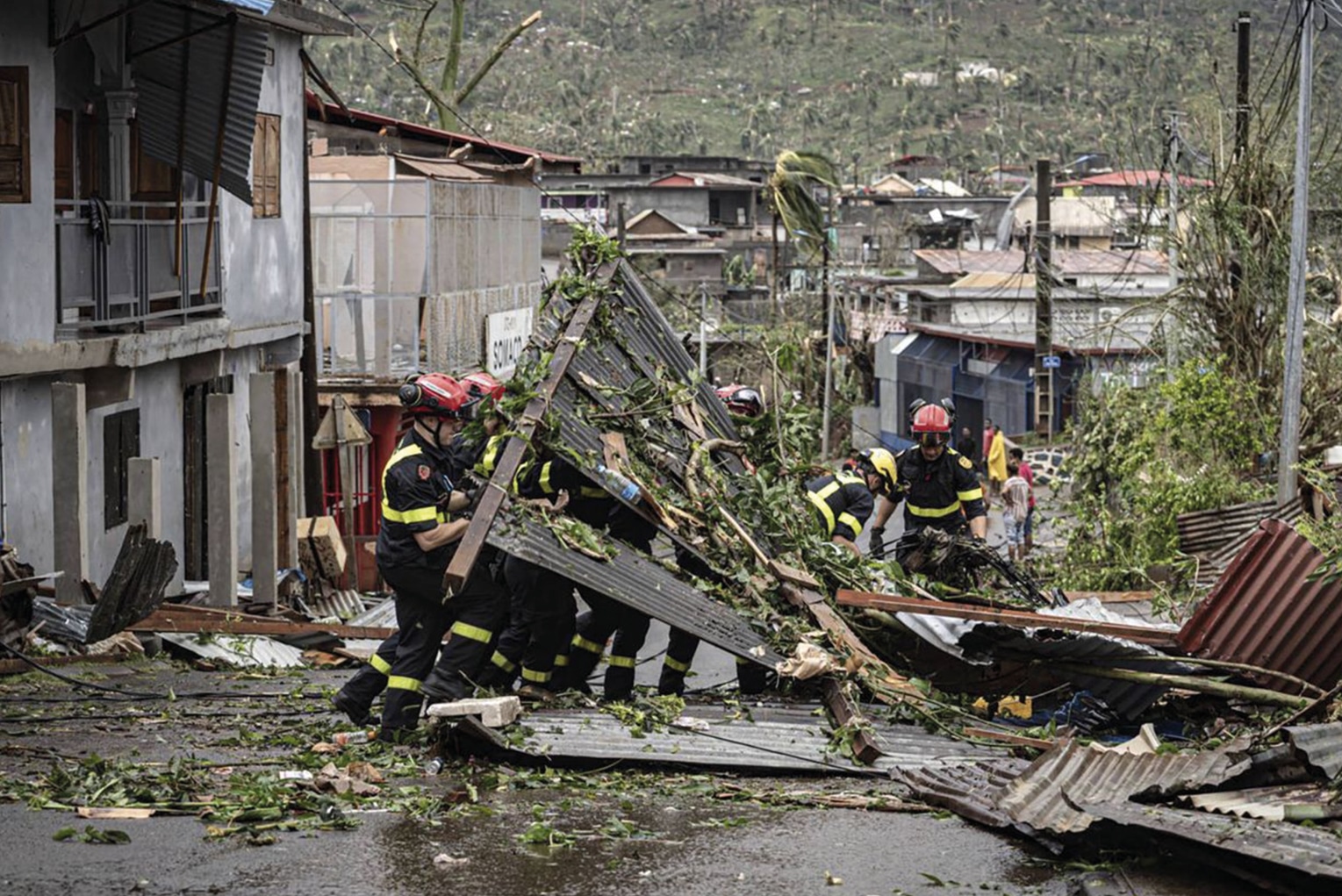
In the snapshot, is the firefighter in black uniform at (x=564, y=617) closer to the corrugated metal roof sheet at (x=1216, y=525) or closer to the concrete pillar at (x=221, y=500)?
the concrete pillar at (x=221, y=500)

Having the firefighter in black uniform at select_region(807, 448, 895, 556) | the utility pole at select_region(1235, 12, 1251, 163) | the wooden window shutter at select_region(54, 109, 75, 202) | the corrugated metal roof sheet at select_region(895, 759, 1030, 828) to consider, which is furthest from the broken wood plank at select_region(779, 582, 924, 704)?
the utility pole at select_region(1235, 12, 1251, 163)

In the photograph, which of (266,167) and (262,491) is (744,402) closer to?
(262,491)

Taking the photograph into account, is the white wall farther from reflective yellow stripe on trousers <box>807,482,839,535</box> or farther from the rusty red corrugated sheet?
the rusty red corrugated sheet

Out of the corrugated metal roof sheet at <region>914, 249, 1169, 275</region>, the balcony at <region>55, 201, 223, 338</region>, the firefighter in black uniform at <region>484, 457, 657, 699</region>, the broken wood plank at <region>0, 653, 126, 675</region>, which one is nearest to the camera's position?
the firefighter in black uniform at <region>484, 457, 657, 699</region>

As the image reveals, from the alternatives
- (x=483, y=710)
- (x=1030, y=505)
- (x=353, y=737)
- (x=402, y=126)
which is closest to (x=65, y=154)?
(x=353, y=737)

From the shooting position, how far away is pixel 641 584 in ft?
30.0

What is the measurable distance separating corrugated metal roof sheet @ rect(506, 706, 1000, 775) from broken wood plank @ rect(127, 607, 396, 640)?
5.02m

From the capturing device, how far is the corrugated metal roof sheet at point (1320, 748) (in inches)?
254

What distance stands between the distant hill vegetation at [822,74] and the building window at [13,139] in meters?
64.3

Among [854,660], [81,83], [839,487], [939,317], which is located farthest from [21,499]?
[939,317]

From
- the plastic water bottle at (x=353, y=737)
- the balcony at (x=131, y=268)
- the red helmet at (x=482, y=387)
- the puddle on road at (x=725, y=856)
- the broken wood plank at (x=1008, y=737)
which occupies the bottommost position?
the plastic water bottle at (x=353, y=737)

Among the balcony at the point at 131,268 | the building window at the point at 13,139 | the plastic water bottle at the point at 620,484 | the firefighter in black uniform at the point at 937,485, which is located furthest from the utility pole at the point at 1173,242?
the building window at the point at 13,139

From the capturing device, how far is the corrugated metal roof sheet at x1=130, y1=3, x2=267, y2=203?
50.3 ft

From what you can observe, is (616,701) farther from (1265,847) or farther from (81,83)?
(81,83)
